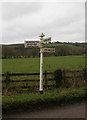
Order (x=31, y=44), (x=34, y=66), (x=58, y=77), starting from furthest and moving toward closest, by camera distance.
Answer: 1. (x=34, y=66)
2. (x=58, y=77)
3. (x=31, y=44)

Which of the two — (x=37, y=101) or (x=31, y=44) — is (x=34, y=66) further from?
(x=37, y=101)

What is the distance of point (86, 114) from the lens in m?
4.88

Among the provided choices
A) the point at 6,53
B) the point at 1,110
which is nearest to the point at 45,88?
the point at 1,110

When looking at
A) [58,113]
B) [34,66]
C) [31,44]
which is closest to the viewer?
[58,113]

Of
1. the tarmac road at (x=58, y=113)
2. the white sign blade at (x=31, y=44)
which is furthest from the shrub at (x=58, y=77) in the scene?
the tarmac road at (x=58, y=113)

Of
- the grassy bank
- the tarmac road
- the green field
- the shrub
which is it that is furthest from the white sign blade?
the green field

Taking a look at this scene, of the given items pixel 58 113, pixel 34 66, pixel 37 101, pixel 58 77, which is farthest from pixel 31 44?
pixel 34 66

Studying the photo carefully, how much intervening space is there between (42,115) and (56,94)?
6.21 feet

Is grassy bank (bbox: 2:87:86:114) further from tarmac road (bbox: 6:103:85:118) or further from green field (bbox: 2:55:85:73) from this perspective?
green field (bbox: 2:55:85:73)

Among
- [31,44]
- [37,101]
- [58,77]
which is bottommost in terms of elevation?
[37,101]

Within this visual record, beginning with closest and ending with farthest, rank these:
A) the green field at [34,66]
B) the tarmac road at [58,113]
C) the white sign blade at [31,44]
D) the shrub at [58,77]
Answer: the tarmac road at [58,113] < the white sign blade at [31,44] < the shrub at [58,77] < the green field at [34,66]

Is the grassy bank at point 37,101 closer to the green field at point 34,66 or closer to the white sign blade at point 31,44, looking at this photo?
the white sign blade at point 31,44

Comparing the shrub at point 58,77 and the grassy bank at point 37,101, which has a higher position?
the shrub at point 58,77

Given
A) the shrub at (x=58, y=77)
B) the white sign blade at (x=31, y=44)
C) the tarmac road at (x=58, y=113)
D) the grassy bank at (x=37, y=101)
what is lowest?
the tarmac road at (x=58, y=113)
